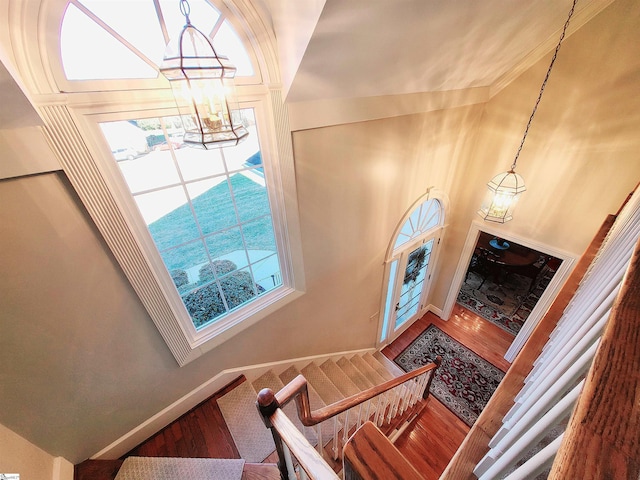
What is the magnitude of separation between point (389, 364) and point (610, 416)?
14.0ft

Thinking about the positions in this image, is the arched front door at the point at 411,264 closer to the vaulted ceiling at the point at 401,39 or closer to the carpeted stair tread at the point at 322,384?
the carpeted stair tread at the point at 322,384

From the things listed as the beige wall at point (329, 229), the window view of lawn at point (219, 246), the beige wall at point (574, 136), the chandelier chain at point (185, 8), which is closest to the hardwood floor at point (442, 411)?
the beige wall at point (329, 229)

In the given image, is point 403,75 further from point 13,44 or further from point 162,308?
point 162,308

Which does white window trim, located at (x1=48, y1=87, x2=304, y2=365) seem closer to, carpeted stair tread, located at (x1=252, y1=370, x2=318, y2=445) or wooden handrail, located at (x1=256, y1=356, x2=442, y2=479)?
carpeted stair tread, located at (x1=252, y1=370, x2=318, y2=445)

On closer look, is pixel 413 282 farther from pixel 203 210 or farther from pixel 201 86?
pixel 201 86

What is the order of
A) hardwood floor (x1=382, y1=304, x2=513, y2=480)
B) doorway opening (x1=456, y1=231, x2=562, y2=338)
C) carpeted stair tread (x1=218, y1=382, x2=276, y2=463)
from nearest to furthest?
carpeted stair tread (x1=218, y1=382, x2=276, y2=463)
hardwood floor (x1=382, y1=304, x2=513, y2=480)
doorway opening (x1=456, y1=231, x2=562, y2=338)

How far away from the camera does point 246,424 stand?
7.45 feet

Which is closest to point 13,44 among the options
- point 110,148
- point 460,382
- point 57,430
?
point 110,148

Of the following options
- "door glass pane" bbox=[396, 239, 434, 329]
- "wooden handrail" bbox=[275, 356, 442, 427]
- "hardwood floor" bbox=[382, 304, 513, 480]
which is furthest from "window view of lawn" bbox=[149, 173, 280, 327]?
"door glass pane" bbox=[396, 239, 434, 329]

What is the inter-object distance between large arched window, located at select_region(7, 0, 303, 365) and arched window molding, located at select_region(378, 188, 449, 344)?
1.64m

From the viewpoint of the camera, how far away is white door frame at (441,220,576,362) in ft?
10.8

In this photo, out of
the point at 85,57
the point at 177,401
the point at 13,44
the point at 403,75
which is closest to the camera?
the point at 13,44

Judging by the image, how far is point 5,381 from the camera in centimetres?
137

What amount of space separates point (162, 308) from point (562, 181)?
4.11 metres
